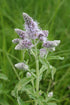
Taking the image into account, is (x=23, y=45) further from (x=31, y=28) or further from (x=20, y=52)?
(x=20, y=52)

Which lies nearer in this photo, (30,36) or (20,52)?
(30,36)

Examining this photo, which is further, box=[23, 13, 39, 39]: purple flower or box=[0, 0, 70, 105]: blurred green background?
box=[0, 0, 70, 105]: blurred green background

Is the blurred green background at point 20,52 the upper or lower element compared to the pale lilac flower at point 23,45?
upper

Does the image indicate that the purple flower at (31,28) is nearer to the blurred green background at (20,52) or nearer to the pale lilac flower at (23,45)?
the pale lilac flower at (23,45)

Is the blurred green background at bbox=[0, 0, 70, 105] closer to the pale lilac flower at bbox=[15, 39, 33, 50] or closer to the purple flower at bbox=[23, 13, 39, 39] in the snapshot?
the pale lilac flower at bbox=[15, 39, 33, 50]

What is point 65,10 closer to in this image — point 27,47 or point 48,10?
point 48,10

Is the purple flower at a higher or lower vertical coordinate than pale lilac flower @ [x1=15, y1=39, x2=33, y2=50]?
higher

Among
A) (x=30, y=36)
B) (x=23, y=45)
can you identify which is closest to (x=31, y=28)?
(x=30, y=36)

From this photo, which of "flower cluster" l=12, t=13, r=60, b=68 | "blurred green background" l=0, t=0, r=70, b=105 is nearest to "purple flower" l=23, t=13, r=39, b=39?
"flower cluster" l=12, t=13, r=60, b=68

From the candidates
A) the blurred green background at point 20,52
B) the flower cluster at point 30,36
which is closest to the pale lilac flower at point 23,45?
the flower cluster at point 30,36

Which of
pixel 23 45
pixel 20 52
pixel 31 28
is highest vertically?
pixel 20 52

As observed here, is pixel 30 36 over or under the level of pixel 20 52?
under

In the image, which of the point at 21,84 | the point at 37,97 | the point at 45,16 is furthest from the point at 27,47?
the point at 45,16
